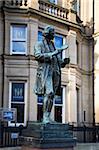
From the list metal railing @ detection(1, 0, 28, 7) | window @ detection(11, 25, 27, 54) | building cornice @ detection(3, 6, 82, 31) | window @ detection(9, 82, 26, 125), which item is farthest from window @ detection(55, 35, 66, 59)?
window @ detection(9, 82, 26, 125)

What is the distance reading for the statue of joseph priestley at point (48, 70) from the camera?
347 inches

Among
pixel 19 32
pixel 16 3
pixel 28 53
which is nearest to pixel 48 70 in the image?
pixel 28 53

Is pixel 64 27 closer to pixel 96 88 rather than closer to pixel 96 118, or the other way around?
pixel 96 88

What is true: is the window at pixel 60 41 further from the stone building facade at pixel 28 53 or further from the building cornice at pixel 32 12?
the building cornice at pixel 32 12

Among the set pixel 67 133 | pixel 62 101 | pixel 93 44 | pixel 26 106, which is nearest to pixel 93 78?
pixel 93 44

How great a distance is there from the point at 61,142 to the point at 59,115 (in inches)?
527

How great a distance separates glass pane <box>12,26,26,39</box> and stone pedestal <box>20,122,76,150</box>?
40.6 ft

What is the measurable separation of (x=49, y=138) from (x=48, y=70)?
1.78 meters

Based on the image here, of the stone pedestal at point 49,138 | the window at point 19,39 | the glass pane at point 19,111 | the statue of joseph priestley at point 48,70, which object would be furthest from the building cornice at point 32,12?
→ the stone pedestal at point 49,138

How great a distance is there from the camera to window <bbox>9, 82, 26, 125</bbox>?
64.1 feet

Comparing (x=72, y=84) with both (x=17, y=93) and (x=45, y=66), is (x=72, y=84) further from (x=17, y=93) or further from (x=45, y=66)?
(x=45, y=66)

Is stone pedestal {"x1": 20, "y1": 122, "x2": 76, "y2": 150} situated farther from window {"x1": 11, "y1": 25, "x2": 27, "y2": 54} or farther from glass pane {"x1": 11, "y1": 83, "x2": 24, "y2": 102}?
window {"x1": 11, "y1": 25, "x2": 27, "y2": 54}

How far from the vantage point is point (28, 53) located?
1998 cm

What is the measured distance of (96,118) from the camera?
81.3 ft
